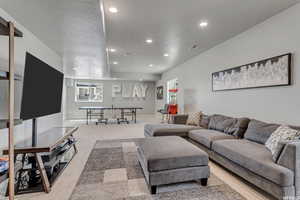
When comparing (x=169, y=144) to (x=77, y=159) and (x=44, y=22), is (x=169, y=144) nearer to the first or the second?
(x=77, y=159)

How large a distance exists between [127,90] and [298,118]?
29.0ft

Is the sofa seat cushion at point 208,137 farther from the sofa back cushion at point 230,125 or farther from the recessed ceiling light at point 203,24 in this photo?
the recessed ceiling light at point 203,24

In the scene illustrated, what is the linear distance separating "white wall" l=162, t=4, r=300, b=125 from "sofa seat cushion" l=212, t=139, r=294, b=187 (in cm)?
88

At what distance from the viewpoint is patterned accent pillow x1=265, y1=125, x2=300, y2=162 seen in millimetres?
1798

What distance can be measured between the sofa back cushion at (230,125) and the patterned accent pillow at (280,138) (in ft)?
2.58

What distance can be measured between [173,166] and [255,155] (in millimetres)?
1092

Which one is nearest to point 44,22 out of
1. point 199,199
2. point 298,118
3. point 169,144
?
point 169,144

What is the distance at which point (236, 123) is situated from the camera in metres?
3.09

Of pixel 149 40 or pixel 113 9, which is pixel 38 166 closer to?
pixel 113 9

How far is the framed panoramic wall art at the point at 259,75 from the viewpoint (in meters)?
2.54

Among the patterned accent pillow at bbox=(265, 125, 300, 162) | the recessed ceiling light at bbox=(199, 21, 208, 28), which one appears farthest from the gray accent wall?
the patterned accent pillow at bbox=(265, 125, 300, 162)

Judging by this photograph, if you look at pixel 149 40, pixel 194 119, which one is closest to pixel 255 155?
pixel 194 119

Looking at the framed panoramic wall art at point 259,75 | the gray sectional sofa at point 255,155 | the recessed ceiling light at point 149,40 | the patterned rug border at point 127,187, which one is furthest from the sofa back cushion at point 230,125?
the recessed ceiling light at point 149,40

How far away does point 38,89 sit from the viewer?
2135 millimetres
